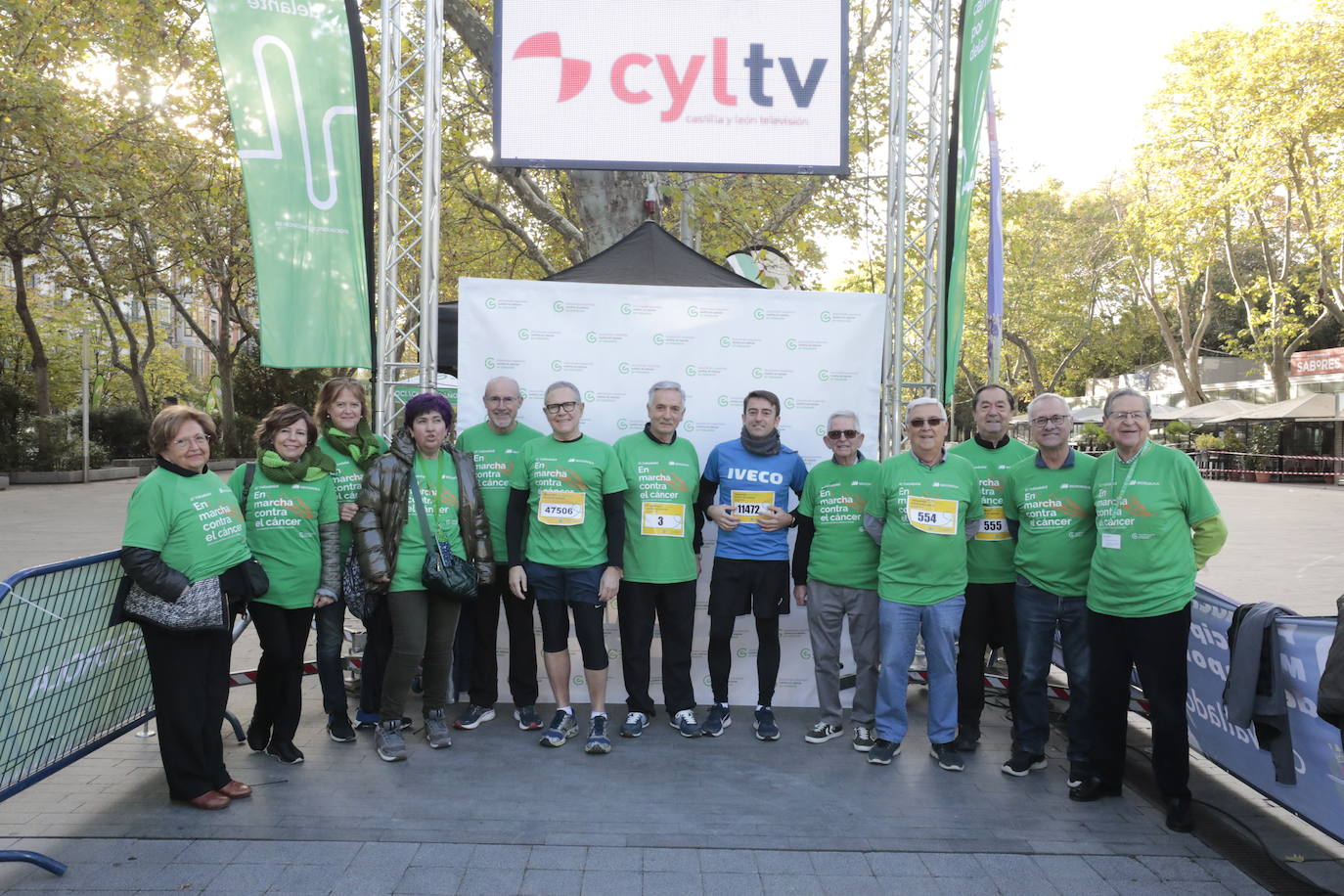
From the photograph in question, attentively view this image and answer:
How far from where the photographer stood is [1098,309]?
43219 millimetres

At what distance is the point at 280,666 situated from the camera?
4.45m

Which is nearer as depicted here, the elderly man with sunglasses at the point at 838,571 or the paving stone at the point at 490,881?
the paving stone at the point at 490,881

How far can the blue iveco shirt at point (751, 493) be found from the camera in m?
4.96

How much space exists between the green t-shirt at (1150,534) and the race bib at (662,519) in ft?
6.51

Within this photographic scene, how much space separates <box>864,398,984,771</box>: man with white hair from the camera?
4.52 m

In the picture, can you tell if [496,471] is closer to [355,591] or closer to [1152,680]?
[355,591]

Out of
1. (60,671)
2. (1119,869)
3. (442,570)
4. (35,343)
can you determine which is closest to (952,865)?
(1119,869)

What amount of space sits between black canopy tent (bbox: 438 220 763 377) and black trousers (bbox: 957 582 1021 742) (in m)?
2.33

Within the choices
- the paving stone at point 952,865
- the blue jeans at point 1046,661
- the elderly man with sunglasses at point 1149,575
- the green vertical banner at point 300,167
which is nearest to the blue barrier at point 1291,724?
the elderly man with sunglasses at point 1149,575

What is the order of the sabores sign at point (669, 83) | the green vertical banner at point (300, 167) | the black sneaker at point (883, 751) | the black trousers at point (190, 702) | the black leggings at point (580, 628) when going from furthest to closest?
the sabores sign at point (669, 83) → the green vertical banner at point (300, 167) → the black leggings at point (580, 628) → the black sneaker at point (883, 751) → the black trousers at point (190, 702)

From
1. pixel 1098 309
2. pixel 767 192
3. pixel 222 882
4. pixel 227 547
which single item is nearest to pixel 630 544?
pixel 227 547

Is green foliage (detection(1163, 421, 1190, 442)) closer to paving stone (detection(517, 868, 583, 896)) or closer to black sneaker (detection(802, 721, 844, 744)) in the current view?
black sneaker (detection(802, 721, 844, 744))

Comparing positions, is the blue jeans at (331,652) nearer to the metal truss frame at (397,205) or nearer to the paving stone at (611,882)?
the metal truss frame at (397,205)

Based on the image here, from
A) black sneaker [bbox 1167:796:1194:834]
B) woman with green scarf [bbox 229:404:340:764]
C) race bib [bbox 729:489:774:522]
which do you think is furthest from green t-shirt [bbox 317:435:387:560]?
black sneaker [bbox 1167:796:1194:834]
